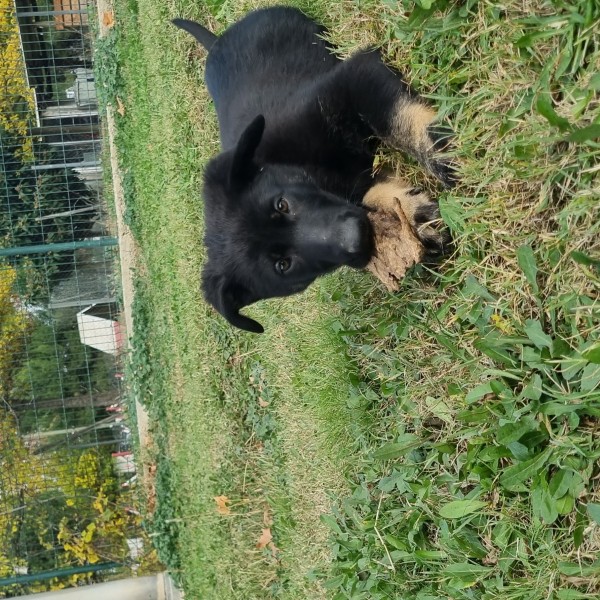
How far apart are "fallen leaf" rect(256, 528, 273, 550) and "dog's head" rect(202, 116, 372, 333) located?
2.13m

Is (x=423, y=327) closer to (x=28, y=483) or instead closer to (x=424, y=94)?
(x=424, y=94)

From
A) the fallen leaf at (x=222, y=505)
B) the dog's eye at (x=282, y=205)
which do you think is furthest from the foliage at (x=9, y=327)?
the dog's eye at (x=282, y=205)

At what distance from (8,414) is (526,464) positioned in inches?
317

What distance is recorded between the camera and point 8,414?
909cm

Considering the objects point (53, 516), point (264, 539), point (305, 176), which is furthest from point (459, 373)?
point (53, 516)

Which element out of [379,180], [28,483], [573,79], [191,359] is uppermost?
[573,79]

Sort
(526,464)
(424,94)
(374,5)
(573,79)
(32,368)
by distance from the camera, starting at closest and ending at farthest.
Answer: (573,79) → (526,464) → (424,94) → (374,5) → (32,368)

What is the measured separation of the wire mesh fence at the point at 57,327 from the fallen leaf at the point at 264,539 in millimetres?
4109

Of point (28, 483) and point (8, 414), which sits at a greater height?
point (8, 414)

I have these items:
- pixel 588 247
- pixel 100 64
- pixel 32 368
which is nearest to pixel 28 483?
pixel 32 368

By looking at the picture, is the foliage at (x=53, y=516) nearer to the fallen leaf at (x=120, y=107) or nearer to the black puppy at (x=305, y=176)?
the fallen leaf at (x=120, y=107)

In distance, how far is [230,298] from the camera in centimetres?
359

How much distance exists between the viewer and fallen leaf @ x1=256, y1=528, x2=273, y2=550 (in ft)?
16.9

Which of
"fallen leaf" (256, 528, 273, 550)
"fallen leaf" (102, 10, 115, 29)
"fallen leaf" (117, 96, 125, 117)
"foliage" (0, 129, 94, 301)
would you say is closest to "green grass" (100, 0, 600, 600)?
"fallen leaf" (256, 528, 273, 550)
